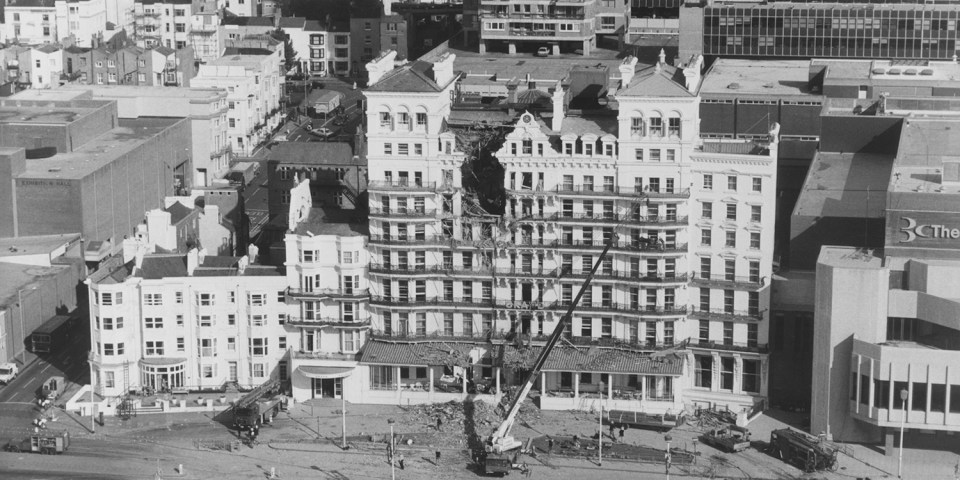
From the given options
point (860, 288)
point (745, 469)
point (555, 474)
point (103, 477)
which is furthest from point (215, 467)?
point (860, 288)

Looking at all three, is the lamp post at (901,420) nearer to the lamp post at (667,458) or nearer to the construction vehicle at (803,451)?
the construction vehicle at (803,451)

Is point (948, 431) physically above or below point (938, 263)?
below

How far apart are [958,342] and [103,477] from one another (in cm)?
7375

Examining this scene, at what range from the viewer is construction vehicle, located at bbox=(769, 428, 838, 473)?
19550 cm

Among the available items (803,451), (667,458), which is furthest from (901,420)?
(667,458)

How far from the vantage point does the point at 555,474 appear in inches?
7653

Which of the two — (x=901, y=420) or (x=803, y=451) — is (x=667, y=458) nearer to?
(x=803, y=451)

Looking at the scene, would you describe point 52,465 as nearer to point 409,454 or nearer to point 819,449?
point 409,454

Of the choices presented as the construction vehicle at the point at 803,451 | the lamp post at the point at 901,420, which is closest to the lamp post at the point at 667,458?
the construction vehicle at the point at 803,451

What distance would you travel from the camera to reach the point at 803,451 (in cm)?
19625

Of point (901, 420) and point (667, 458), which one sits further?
point (901, 420)

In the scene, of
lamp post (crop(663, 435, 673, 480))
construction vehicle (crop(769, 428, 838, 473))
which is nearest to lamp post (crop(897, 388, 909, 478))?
construction vehicle (crop(769, 428, 838, 473))

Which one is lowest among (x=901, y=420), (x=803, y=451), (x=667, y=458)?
(x=667, y=458)

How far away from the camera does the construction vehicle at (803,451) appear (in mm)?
195500
